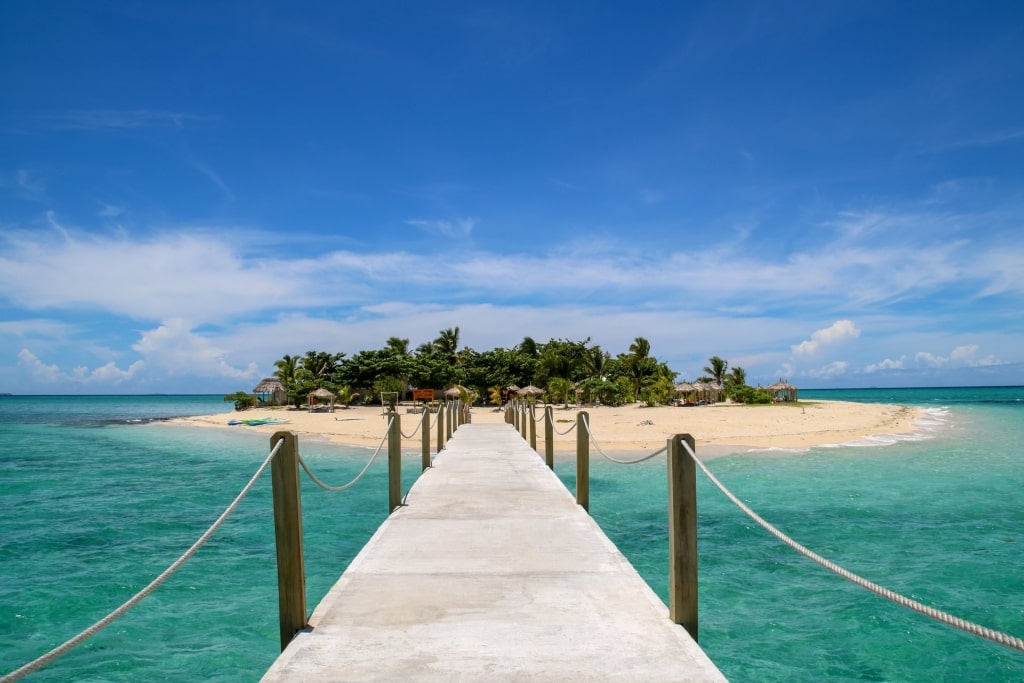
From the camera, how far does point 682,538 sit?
12.4 ft

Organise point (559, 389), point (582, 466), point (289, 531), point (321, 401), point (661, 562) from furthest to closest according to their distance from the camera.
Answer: point (321, 401), point (559, 389), point (661, 562), point (582, 466), point (289, 531)

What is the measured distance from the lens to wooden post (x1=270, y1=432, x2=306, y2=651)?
3.67 meters

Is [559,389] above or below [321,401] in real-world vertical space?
above

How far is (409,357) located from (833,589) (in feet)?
160

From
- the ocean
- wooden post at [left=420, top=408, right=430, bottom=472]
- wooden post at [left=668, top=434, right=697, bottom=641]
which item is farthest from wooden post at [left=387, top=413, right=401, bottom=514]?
wooden post at [left=668, top=434, right=697, bottom=641]

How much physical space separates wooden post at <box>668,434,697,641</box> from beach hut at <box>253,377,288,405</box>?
53997 mm

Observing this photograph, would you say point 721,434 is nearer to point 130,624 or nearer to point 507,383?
point 130,624

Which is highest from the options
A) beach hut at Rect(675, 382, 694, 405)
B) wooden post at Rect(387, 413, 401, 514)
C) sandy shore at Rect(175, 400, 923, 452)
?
wooden post at Rect(387, 413, 401, 514)

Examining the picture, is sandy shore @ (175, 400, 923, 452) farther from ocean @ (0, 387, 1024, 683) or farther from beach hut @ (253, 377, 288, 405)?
beach hut @ (253, 377, 288, 405)

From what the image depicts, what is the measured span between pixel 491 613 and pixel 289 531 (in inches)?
51.9

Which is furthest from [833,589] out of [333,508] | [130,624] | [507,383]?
[507,383]

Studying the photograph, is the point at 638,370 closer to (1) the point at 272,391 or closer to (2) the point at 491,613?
(1) the point at 272,391

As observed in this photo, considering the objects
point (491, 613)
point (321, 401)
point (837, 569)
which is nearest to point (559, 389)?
point (321, 401)

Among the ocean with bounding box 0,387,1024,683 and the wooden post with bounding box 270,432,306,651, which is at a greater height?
the wooden post with bounding box 270,432,306,651
